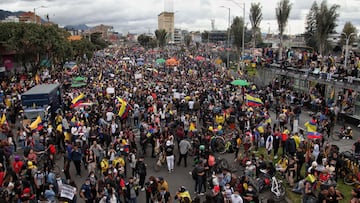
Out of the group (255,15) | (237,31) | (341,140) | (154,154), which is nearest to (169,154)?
(154,154)

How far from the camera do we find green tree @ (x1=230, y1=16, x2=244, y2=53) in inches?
1985

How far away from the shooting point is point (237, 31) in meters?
50.2

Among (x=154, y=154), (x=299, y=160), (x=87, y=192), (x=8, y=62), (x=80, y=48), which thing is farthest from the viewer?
(x=80, y=48)

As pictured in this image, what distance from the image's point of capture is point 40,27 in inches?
1336

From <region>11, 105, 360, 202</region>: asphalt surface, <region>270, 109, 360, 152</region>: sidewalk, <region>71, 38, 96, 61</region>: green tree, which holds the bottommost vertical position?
<region>11, 105, 360, 202</region>: asphalt surface

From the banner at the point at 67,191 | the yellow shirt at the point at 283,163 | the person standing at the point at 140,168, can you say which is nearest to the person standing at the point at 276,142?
the yellow shirt at the point at 283,163

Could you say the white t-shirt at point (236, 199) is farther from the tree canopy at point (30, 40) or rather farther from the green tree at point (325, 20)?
the tree canopy at point (30, 40)

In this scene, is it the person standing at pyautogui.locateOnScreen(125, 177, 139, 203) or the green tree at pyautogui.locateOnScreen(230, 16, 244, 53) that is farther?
the green tree at pyautogui.locateOnScreen(230, 16, 244, 53)

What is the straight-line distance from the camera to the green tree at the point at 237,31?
165ft

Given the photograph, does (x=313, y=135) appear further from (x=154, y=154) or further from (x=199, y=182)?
(x=154, y=154)

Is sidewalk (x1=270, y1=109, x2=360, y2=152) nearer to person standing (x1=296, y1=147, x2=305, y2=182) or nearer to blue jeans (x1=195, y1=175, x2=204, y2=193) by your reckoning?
person standing (x1=296, y1=147, x2=305, y2=182)

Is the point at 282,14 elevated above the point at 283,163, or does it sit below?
above

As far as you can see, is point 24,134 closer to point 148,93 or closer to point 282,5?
point 148,93

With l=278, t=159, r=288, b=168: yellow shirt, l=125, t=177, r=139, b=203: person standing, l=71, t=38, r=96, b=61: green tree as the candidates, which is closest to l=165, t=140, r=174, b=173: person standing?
l=125, t=177, r=139, b=203: person standing
